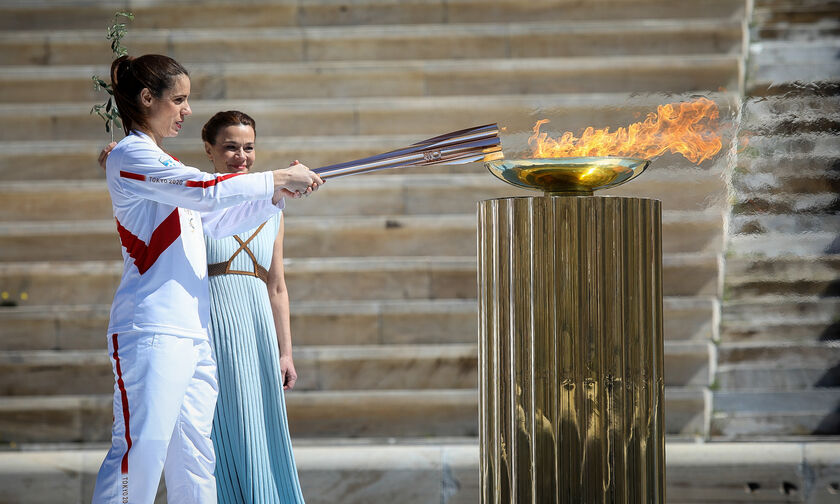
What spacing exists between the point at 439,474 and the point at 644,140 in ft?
5.94

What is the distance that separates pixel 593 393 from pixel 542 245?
39 centimetres

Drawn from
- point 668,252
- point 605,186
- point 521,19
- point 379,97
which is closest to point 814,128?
point 668,252

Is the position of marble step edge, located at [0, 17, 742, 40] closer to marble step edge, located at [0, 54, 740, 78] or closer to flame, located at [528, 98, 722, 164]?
marble step edge, located at [0, 54, 740, 78]

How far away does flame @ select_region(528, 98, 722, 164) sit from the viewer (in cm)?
282

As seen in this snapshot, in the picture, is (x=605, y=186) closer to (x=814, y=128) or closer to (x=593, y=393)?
(x=593, y=393)

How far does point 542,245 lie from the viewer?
2602mm

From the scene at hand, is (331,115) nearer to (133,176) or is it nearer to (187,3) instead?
→ (187,3)

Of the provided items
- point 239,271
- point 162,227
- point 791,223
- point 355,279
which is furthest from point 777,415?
point 162,227

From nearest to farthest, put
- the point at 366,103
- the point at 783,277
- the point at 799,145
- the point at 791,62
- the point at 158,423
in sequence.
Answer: the point at 158,423, the point at 783,277, the point at 799,145, the point at 366,103, the point at 791,62

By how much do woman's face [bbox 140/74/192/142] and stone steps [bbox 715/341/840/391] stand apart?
3.22 m

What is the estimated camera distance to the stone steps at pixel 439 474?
4.05 metres

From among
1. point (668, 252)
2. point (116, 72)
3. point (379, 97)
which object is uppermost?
point (379, 97)

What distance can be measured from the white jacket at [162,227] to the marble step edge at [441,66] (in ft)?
11.9

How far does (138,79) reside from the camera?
2.71 meters
